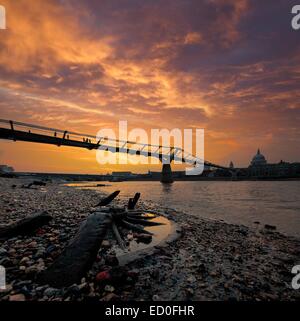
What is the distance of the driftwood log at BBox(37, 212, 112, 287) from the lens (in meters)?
3.63

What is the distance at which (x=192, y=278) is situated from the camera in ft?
13.7

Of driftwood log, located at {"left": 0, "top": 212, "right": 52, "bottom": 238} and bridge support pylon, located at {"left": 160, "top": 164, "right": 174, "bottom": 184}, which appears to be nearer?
driftwood log, located at {"left": 0, "top": 212, "right": 52, "bottom": 238}

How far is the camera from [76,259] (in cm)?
417

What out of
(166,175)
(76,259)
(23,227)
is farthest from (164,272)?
(166,175)

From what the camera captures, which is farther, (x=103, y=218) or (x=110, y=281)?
(x=103, y=218)

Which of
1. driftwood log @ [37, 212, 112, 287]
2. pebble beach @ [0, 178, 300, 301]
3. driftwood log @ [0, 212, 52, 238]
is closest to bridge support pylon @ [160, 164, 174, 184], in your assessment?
pebble beach @ [0, 178, 300, 301]

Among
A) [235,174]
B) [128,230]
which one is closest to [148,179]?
[235,174]

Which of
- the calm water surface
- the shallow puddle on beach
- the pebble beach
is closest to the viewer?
the pebble beach

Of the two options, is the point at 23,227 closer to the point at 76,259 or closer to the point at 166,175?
the point at 76,259

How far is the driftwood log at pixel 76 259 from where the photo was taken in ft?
11.9

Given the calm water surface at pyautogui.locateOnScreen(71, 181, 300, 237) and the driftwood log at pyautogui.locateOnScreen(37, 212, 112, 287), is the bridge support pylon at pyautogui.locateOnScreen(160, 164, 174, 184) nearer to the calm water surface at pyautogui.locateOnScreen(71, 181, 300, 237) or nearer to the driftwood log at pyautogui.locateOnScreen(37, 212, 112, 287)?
the calm water surface at pyautogui.locateOnScreen(71, 181, 300, 237)
